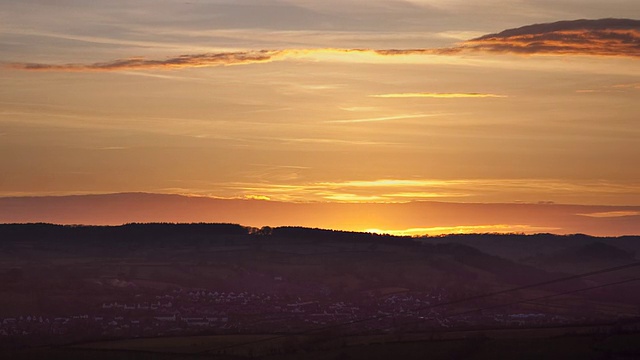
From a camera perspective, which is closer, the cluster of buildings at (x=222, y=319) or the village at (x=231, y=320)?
the village at (x=231, y=320)

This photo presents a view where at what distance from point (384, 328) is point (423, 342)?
34.3 metres

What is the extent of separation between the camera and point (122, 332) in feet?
493

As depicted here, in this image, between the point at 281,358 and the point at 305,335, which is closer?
the point at 281,358

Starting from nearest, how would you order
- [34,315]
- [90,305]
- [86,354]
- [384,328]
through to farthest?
[86,354], [384,328], [34,315], [90,305]

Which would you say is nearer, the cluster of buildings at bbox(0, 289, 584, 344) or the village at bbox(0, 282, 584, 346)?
the village at bbox(0, 282, 584, 346)

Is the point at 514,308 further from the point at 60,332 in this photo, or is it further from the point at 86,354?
the point at 86,354

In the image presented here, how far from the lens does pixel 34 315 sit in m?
179

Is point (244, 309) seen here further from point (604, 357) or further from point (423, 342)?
point (604, 357)

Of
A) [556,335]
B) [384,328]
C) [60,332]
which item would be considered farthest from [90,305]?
[556,335]

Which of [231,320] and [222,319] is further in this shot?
[222,319]

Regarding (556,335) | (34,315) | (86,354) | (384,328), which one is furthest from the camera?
(34,315)

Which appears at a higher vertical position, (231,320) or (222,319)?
(222,319)

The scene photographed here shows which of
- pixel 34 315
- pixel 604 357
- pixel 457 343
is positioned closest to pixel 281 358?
pixel 457 343

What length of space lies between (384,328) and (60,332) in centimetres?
4340
